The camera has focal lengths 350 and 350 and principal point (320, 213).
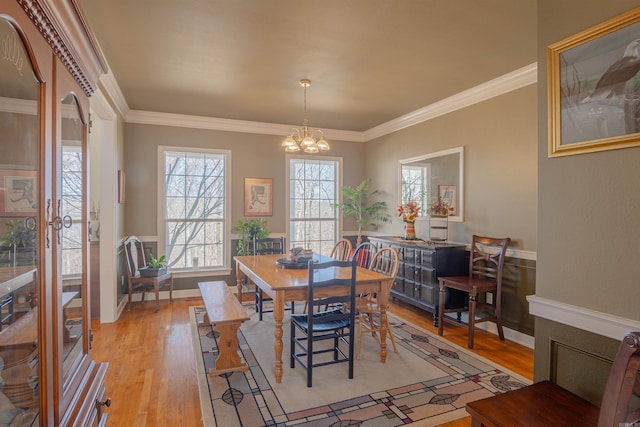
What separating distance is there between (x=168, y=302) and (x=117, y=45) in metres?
3.56

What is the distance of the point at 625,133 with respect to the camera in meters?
1.49

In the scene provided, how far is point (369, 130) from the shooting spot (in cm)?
628

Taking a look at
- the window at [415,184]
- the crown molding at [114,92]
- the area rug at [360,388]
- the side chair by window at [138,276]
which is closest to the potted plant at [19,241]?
the area rug at [360,388]

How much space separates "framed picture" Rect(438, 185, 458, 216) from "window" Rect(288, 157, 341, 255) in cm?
225

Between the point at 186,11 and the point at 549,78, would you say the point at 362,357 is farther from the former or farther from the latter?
the point at 186,11

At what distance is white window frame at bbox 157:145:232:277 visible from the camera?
5.33 m

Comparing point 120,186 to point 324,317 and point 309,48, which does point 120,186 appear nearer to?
point 309,48

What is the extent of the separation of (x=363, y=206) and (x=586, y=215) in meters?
4.74

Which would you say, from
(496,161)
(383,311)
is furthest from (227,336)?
(496,161)

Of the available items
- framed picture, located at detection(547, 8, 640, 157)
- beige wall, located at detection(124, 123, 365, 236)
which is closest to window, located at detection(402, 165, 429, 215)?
beige wall, located at detection(124, 123, 365, 236)

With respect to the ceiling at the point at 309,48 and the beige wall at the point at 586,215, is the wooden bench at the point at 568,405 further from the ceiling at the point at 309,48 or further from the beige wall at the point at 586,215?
the ceiling at the point at 309,48

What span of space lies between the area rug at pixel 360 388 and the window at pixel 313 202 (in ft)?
9.45

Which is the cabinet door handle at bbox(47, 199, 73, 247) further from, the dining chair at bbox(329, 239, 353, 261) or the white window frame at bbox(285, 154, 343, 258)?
the white window frame at bbox(285, 154, 343, 258)

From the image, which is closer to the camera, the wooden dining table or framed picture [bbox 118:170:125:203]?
the wooden dining table
